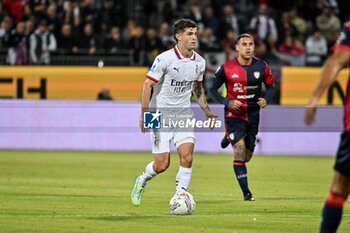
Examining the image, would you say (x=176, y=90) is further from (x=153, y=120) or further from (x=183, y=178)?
(x=183, y=178)

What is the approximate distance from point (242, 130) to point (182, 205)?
9.11 feet

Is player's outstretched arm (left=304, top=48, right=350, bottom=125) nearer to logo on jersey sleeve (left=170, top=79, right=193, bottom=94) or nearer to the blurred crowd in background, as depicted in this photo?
logo on jersey sleeve (left=170, top=79, right=193, bottom=94)

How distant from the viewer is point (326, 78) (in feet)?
25.8

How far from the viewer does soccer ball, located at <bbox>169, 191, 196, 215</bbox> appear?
11711mm

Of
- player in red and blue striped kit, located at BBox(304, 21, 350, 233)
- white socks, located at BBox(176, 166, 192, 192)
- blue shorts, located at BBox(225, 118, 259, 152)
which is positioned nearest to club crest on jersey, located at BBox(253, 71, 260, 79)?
blue shorts, located at BBox(225, 118, 259, 152)

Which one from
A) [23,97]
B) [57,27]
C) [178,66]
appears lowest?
[23,97]

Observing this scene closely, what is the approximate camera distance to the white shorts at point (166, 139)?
40.4ft

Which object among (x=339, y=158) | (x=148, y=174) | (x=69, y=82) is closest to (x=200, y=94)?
(x=148, y=174)

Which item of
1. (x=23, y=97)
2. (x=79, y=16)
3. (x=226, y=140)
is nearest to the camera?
(x=226, y=140)

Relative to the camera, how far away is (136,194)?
41.9 feet

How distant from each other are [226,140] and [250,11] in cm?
1442

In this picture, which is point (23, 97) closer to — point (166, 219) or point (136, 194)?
point (136, 194)

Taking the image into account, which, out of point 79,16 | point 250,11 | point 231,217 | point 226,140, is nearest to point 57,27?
point 79,16

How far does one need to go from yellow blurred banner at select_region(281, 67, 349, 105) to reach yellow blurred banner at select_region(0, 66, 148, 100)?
3625 mm
